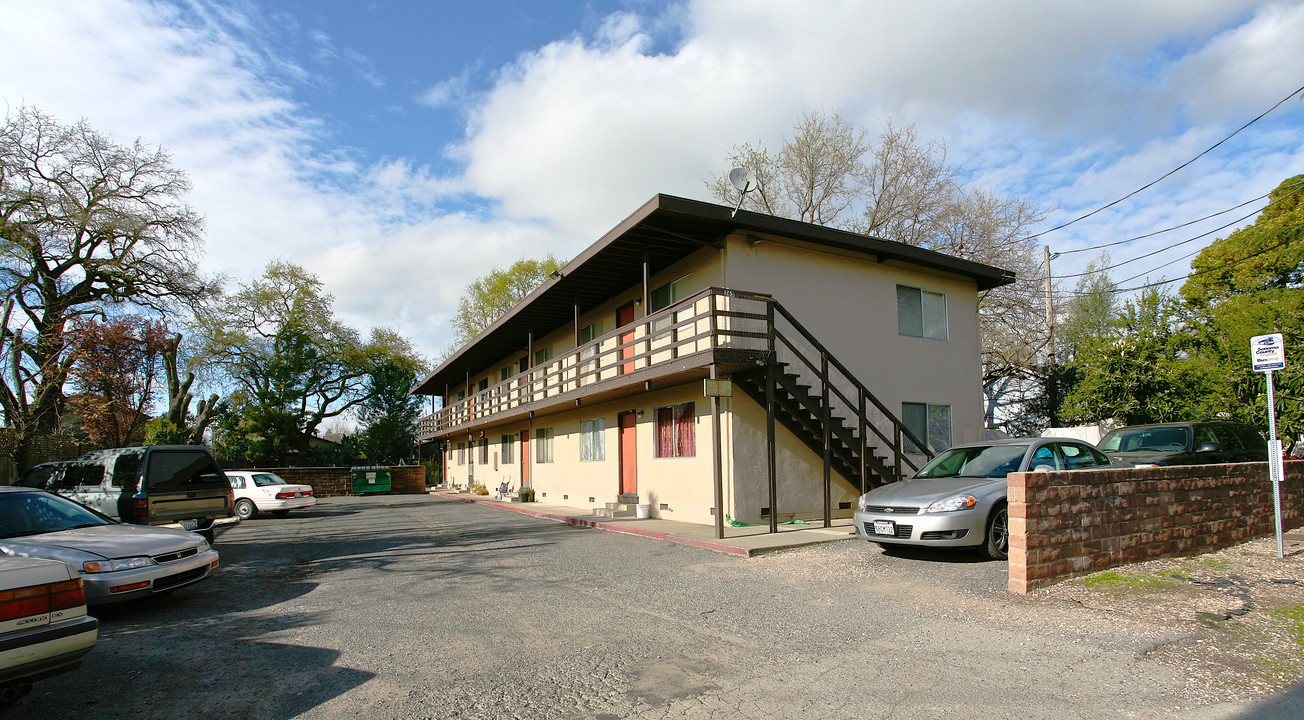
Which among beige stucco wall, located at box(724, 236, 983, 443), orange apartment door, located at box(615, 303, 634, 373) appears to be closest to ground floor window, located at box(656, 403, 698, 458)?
orange apartment door, located at box(615, 303, 634, 373)

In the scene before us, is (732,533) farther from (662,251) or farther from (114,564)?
(114,564)

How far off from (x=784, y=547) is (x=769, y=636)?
482 cm

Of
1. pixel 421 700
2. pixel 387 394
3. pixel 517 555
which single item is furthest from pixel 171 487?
pixel 387 394

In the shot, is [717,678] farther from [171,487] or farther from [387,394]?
[387,394]

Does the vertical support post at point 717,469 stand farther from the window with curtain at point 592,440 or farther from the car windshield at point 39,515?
the car windshield at point 39,515

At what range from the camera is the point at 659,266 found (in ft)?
51.4

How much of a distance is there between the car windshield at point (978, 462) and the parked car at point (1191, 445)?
4.16 m

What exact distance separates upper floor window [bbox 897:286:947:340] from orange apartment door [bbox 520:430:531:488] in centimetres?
1433

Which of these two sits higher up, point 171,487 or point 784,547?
point 171,487

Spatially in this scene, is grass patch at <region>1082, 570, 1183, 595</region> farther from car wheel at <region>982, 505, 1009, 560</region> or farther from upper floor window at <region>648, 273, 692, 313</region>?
upper floor window at <region>648, 273, 692, 313</region>

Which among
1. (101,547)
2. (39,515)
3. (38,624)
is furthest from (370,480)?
(38,624)

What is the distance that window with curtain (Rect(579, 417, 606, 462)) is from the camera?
733 inches

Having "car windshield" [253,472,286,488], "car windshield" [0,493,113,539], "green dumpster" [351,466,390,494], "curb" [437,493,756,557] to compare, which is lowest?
"green dumpster" [351,466,390,494]

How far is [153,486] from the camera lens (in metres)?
10.3
